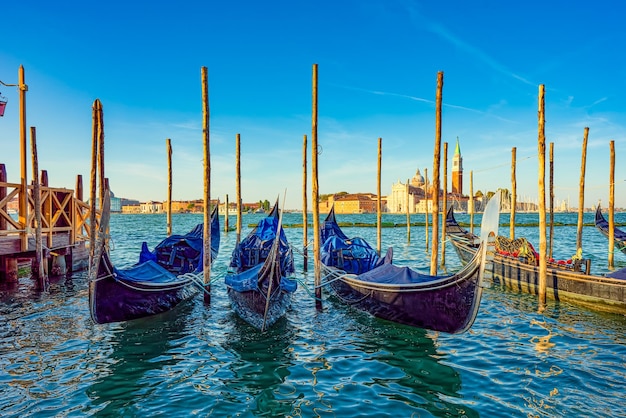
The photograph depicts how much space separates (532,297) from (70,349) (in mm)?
9916

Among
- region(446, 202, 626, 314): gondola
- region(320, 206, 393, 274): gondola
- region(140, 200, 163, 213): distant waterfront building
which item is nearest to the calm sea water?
region(446, 202, 626, 314): gondola

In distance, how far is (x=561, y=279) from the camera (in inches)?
398

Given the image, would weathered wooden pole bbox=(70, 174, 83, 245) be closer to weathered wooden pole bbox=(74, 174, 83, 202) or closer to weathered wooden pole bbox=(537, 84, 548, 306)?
weathered wooden pole bbox=(74, 174, 83, 202)

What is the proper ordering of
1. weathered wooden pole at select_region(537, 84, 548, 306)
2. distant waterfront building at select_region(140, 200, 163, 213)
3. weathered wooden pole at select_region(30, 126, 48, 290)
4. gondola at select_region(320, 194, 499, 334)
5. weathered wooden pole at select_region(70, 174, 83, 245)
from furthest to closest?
distant waterfront building at select_region(140, 200, 163, 213) → weathered wooden pole at select_region(70, 174, 83, 245) → weathered wooden pole at select_region(30, 126, 48, 290) → weathered wooden pole at select_region(537, 84, 548, 306) → gondola at select_region(320, 194, 499, 334)

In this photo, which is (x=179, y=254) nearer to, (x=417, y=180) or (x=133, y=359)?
(x=133, y=359)

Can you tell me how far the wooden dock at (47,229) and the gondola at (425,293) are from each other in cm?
783

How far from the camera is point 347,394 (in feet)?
17.6

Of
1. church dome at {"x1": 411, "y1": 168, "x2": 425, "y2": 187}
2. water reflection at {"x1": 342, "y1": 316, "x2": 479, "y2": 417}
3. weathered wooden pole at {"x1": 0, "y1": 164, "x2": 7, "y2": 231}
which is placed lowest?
water reflection at {"x1": 342, "y1": 316, "x2": 479, "y2": 417}

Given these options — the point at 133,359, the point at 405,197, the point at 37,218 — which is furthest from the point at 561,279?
the point at 405,197

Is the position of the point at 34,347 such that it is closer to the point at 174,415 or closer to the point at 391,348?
the point at 174,415

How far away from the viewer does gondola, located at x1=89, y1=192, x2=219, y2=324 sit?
22.5 feet

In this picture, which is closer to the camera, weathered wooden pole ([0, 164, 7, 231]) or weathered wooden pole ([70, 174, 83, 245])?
weathered wooden pole ([0, 164, 7, 231])

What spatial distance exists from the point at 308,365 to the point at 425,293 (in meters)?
2.28

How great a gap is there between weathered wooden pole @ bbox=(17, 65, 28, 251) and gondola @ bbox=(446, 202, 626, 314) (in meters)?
10.4
